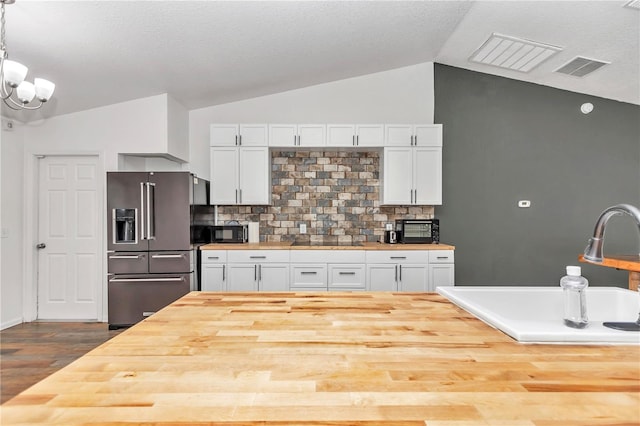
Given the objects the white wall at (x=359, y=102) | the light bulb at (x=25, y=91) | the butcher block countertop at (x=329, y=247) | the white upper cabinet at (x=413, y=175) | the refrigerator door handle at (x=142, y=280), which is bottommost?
the refrigerator door handle at (x=142, y=280)

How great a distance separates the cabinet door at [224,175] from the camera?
4.07 m

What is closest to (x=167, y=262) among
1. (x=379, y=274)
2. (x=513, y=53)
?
(x=379, y=274)

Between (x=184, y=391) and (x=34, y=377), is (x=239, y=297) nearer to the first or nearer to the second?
(x=184, y=391)

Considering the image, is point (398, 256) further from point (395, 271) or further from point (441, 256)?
point (441, 256)

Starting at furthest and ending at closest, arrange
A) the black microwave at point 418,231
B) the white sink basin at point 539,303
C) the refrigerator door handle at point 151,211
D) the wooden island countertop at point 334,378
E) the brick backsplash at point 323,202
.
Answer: the brick backsplash at point 323,202, the black microwave at point 418,231, the refrigerator door handle at point 151,211, the white sink basin at point 539,303, the wooden island countertop at point 334,378

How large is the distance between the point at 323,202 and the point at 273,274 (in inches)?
48.7

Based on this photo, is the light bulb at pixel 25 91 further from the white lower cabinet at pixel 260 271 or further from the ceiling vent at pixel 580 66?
the ceiling vent at pixel 580 66

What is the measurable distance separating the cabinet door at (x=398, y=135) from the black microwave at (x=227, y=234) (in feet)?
6.63

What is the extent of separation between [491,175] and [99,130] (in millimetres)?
4751

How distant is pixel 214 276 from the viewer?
379 cm

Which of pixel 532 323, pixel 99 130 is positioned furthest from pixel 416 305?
pixel 99 130

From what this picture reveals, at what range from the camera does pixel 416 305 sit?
1373mm

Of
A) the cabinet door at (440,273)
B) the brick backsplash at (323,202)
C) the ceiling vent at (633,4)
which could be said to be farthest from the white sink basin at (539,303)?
the brick backsplash at (323,202)

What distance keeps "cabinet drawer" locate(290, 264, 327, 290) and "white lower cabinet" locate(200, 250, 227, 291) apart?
0.75 meters
